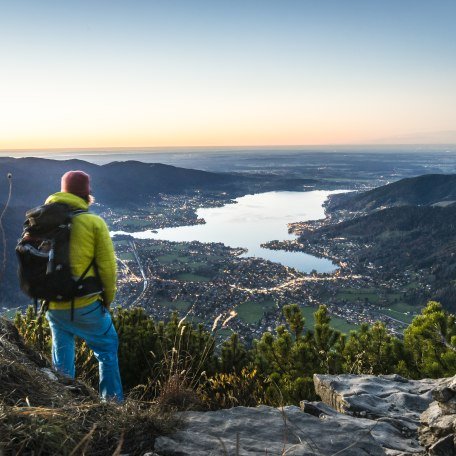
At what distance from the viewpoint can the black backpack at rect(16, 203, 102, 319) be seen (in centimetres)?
383

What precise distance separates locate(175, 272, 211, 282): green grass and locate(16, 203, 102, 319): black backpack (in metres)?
57.4

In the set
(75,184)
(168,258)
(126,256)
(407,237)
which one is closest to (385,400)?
(75,184)

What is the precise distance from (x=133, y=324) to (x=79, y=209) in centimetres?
362

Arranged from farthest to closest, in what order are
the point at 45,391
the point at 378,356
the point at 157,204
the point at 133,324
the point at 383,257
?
the point at 157,204
the point at 383,257
the point at 133,324
the point at 378,356
the point at 45,391

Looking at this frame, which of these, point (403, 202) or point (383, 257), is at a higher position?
point (403, 202)

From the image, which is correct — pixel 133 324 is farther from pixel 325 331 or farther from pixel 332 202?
pixel 332 202

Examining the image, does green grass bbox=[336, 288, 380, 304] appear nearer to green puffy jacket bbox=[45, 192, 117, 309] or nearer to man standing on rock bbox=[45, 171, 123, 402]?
man standing on rock bbox=[45, 171, 123, 402]

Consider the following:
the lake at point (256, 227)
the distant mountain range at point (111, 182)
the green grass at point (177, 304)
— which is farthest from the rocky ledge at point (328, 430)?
the lake at point (256, 227)

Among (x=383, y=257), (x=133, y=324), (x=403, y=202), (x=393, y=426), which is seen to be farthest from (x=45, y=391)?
(x=403, y=202)

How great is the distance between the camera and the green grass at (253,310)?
4157cm

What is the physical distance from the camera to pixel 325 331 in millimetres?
6383

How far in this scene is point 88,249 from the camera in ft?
13.0

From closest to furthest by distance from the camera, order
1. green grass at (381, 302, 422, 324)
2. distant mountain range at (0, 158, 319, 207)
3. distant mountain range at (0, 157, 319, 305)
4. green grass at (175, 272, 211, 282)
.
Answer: green grass at (381, 302, 422, 324) < green grass at (175, 272, 211, 282) < distant mountain range at (0, 157, 319, 305) < distant mountain range at (0, 158, 319, 207)

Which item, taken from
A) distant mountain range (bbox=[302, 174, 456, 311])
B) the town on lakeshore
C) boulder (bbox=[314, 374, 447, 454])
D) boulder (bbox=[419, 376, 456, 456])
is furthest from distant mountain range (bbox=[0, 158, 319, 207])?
boulder (bbox=[419, 376, 456, 456])
